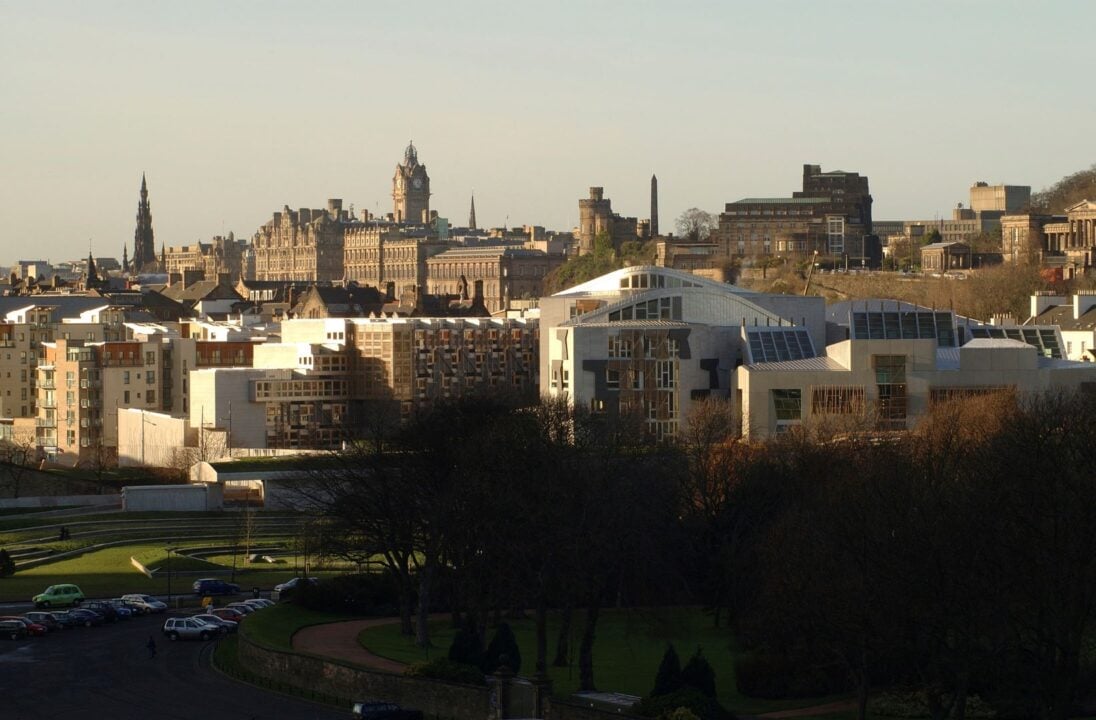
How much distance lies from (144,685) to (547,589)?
996 centimetres

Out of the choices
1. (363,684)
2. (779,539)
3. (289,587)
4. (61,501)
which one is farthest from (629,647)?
(61,501)

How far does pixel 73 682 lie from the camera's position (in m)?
56.2

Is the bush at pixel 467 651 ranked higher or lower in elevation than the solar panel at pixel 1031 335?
lower

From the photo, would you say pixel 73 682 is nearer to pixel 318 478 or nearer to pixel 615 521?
pixel 615 521

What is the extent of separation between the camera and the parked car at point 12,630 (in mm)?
64812

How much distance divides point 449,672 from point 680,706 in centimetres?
665

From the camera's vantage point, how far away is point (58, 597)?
236 ft

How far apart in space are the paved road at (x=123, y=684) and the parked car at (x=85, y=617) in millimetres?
964

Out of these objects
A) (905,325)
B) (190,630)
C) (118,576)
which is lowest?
(190,630)

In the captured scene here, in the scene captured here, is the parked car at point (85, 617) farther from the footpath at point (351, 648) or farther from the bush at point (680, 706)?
the bush at point (680, 706)

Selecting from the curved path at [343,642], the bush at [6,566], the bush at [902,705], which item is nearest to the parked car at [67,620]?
the curved path at [343,642]

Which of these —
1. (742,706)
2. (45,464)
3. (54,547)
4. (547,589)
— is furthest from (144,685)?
(45,464)

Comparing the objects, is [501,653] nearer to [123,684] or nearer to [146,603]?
[123,684]

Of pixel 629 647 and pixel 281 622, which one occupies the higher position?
pixel 281 622
